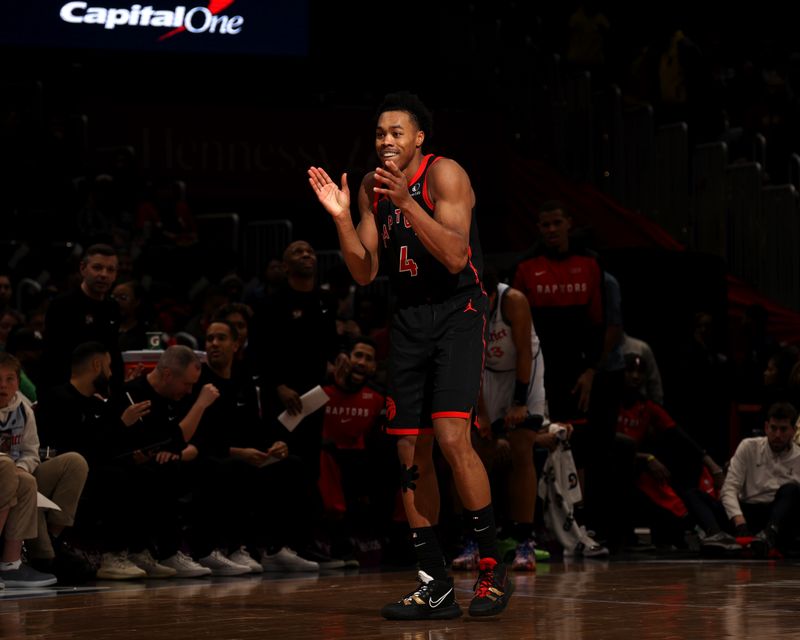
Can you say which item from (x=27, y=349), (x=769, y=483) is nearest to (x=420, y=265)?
(x=27, y=349)

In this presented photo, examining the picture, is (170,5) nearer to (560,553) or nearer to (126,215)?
(126,215)

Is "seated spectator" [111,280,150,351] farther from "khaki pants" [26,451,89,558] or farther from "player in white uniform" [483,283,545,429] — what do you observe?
"player in white uniform" [483,283,545,429]

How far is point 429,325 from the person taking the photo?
18.9ft

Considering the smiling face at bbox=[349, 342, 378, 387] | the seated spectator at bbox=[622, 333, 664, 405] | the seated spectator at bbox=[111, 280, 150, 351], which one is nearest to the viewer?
the smiling face at bbox=[349, 342, 378, 387]

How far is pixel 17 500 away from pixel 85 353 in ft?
3.42

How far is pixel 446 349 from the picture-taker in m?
5.73

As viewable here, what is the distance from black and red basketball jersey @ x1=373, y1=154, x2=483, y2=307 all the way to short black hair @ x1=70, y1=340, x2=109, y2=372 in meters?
2.56

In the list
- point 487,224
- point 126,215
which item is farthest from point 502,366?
point 487,224

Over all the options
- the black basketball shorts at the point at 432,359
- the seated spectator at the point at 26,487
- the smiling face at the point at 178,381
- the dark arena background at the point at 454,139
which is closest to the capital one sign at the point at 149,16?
the dark arena background at the point at 454,139

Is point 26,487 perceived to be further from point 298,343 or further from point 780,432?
point 780,432

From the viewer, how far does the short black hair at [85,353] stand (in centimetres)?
783

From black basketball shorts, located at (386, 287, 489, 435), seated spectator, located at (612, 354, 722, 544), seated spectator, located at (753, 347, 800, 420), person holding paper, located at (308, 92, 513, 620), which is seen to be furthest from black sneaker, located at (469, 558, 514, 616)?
seated spectator, located at (753, 347, 800, 420)

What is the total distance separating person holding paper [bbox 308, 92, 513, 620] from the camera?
561cm

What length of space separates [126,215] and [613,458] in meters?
7.12
